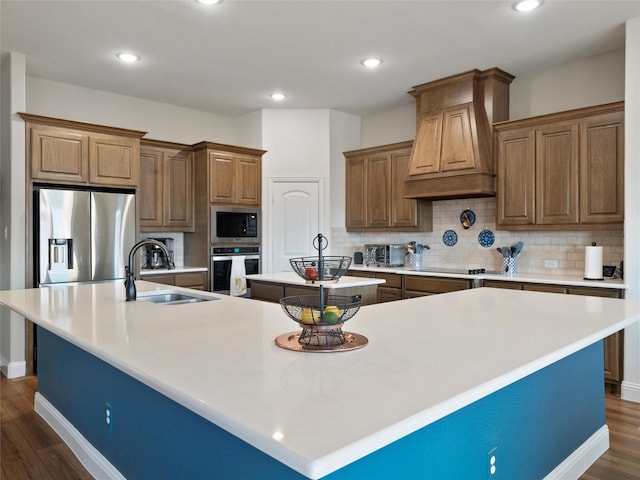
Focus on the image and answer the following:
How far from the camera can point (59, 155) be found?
4309 mm

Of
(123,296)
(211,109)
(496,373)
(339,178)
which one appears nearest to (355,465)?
(496,373)

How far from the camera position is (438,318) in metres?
2.01

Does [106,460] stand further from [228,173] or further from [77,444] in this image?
[228,173]

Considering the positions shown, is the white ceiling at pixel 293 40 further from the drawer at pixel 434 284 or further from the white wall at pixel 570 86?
the drawer at pixel 434 284

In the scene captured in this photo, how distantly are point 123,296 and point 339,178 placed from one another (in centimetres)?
369

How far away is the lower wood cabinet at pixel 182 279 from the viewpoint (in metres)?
5.06

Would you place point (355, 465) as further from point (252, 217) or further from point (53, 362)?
point (252, 217)

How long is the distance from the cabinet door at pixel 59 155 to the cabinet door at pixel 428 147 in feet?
10.7

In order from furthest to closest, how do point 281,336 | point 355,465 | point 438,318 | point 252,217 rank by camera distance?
point 252,217
point 438,318
point 281,336
point 355,465

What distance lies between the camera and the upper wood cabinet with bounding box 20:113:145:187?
419 centimetres

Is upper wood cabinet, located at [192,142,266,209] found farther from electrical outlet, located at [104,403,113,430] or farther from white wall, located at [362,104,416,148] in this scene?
electrical outlet, located at [104,403,113,430]

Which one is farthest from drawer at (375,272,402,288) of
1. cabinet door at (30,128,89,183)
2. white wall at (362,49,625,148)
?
cabinet door at (30,128,89,183)

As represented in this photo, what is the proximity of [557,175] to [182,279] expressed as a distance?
12.8 feet

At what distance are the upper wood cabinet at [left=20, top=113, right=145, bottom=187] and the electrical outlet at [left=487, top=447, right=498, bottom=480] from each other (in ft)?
13.7
